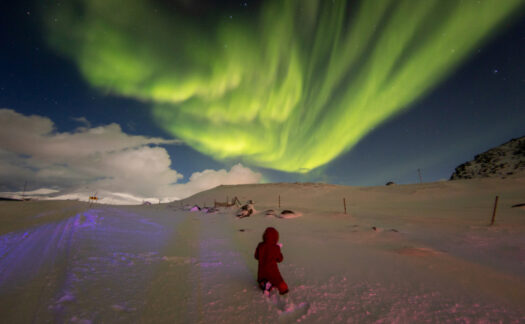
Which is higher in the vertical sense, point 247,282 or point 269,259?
point 269,259

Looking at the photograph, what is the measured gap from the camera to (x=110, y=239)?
675 centimetres

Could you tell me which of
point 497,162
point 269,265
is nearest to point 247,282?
point 269,265

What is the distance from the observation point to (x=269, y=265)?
3.40 m

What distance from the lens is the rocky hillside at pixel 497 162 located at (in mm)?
42375

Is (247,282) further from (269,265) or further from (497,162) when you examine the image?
(497,162)

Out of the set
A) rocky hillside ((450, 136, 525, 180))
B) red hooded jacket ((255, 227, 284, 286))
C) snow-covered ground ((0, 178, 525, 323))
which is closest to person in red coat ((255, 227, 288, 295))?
red hooded jacket ((255, 227, 284, 286))

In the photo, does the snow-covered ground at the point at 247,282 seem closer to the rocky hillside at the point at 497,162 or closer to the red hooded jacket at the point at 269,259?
the red hooded jacket at the point at 269,259

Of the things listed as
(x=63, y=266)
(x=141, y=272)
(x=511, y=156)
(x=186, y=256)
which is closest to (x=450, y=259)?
(x=186, y=256)

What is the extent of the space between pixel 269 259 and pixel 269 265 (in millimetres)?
89

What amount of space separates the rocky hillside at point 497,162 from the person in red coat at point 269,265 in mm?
57022

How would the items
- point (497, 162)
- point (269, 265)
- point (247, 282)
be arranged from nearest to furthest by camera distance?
point (269, 265)
point (247, 282)
point (497, 162)

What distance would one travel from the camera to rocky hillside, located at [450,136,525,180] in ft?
139

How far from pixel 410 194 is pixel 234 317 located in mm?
30940

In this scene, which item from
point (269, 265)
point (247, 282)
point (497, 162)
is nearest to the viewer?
point (269, 265)
